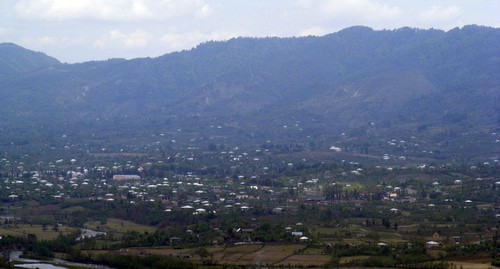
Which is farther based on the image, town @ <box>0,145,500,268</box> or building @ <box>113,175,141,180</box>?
building @ <box>113,175,141,180</box>

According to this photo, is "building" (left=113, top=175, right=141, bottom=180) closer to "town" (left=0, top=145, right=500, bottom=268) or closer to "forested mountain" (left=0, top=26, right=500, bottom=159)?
"town" (left=0, top=145, right=500, bottom=268)

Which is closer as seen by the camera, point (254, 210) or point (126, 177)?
point (254, 210)

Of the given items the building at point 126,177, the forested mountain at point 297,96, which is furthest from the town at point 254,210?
the forested mountain at point 297,96

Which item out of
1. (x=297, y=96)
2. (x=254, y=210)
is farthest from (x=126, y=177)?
(x=297, y=96)

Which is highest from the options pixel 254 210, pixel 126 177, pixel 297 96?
pixel 297 96

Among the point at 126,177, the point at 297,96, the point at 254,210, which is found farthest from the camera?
the point at 297,96

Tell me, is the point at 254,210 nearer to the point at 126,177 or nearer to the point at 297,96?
the point at 126,177

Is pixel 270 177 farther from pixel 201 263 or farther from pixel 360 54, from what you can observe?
pixel 360 54

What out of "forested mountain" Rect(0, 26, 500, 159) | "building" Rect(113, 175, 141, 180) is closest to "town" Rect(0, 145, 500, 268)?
"building" Rect(113, 175, 141, 180)

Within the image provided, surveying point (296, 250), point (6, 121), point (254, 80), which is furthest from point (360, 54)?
point (296, 250)
